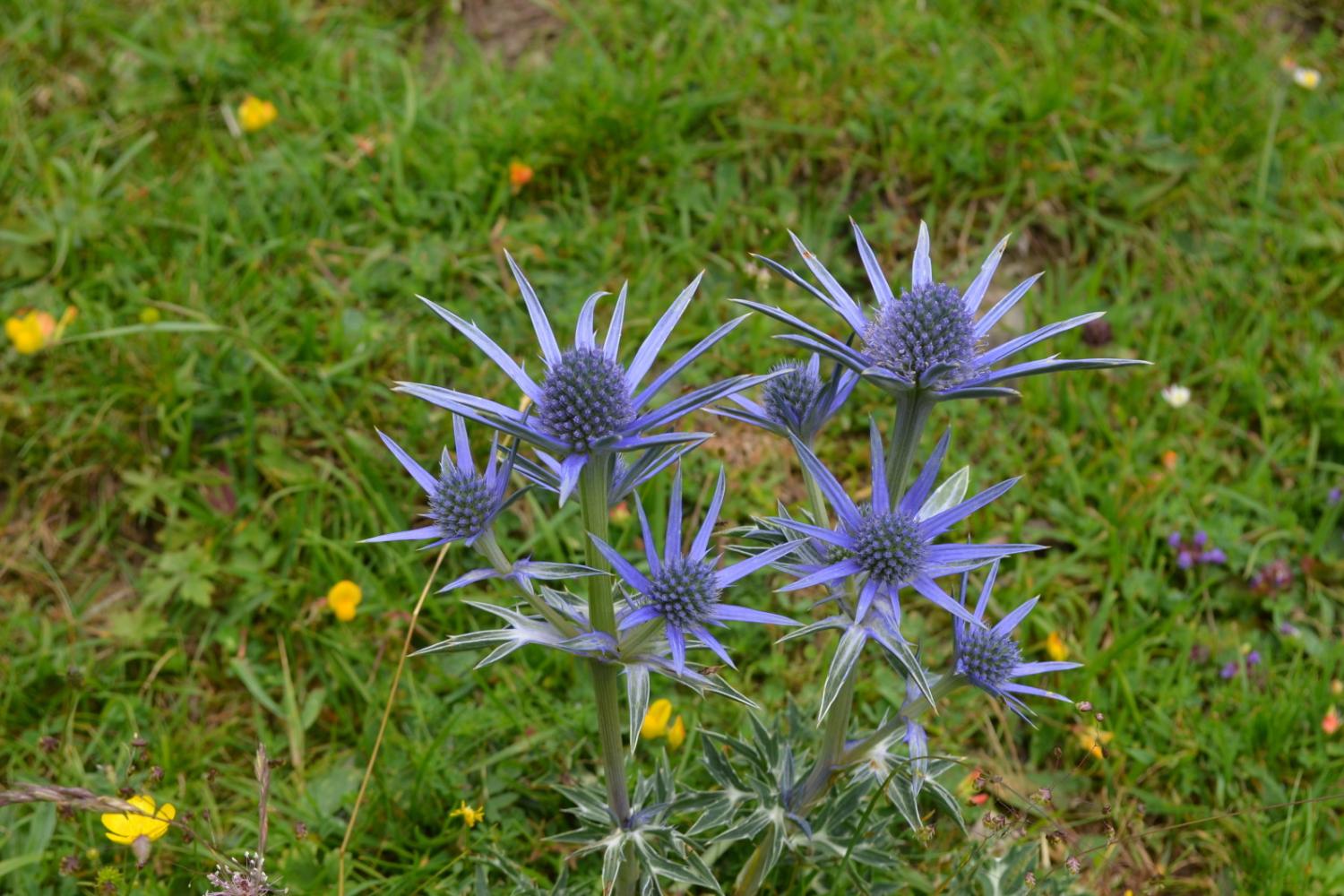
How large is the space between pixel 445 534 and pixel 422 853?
1258mm

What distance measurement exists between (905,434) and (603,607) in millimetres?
626

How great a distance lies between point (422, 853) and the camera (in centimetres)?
275

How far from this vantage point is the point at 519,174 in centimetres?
384

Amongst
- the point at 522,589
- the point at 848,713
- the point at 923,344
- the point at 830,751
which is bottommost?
the point at 830,751

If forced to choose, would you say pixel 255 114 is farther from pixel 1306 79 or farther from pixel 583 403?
pixel 1306 79

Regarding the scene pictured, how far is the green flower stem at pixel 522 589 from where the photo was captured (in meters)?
1.92

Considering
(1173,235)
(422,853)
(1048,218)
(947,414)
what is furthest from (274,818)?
(1173,235)

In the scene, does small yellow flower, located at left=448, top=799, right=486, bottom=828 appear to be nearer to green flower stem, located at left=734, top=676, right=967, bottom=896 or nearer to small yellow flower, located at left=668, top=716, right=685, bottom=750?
small yellow flower, located at left=668, top=716, right=685, bottom=750

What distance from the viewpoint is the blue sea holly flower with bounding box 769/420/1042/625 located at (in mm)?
1843

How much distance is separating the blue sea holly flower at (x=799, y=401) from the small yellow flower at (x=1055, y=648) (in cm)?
133

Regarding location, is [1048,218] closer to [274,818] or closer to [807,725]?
[807,725]

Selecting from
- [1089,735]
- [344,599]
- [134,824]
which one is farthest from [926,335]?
[134,824]

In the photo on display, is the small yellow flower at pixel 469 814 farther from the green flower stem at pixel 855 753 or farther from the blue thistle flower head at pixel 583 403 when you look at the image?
the blue thistle flower head at pixel 583 403

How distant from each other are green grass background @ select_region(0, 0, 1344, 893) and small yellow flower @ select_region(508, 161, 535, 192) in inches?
5.0
